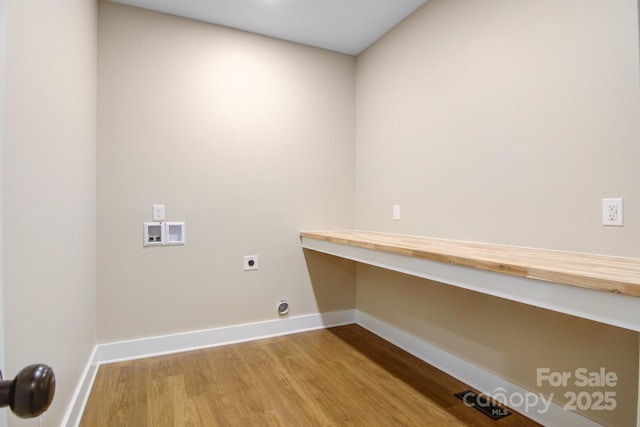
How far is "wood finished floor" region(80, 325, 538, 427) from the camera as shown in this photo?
1.64m

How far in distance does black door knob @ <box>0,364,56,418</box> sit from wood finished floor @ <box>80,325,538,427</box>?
4.62 ft

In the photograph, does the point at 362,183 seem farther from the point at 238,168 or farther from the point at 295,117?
the point at 238,168

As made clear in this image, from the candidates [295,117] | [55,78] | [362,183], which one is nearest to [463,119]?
[362,183]

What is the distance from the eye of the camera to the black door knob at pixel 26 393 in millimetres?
426

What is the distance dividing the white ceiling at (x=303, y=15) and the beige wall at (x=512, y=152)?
0.19 m

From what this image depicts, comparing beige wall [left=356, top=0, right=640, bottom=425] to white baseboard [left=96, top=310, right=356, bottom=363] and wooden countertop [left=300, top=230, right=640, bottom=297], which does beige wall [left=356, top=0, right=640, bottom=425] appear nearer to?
wooden countertop [left=300, top=230, right=640, bottom=297]

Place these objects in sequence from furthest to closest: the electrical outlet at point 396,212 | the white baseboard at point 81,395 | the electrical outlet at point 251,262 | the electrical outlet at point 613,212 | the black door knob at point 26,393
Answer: the electrical outlet at point 251,262
the electrical outlet at point 396,212
the white baseboard at point 81,395
the electrical outlet at point 613,212
the black door knob at point 26,393

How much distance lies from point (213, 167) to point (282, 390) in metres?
1.64

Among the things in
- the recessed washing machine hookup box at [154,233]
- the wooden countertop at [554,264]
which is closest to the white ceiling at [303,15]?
the recessed washing machine hookup box at [154,233]

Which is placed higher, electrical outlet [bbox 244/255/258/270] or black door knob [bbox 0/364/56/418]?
black door knob [bbox 0/364/56/418]

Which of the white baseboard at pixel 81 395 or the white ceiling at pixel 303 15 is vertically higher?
the white ceiling at pixel 303 15

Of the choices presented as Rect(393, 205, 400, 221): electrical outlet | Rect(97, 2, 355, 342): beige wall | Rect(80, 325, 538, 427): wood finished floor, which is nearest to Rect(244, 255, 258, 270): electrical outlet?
Rect(97, 2, 355, 342): beige wall

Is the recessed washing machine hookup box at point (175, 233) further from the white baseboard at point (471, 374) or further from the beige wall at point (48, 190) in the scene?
the white baseboard at point (471, 374)

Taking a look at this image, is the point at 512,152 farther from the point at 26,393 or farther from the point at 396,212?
the point at 26,393
